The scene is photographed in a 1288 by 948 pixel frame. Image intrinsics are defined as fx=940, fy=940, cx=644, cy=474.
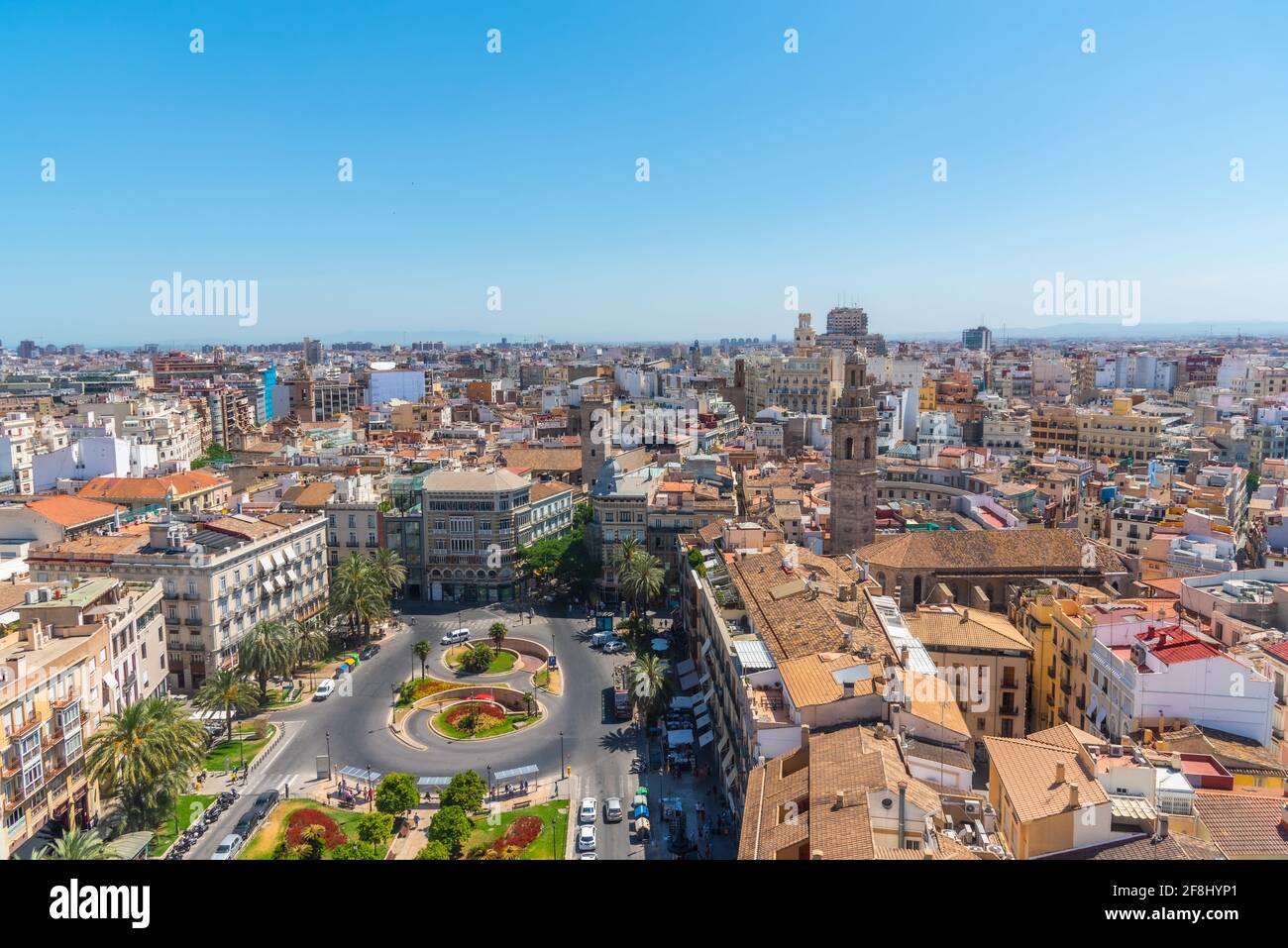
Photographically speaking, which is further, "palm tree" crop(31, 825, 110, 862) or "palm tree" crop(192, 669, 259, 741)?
"palm tree" crop(192, 669, 259, 741)

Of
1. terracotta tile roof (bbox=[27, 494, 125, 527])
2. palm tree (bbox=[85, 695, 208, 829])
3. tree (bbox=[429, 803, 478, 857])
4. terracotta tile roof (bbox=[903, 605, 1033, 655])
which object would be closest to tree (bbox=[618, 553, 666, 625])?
terracotta tile roof (bbox=[903, 605, 1033, 655])

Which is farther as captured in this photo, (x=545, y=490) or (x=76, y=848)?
(x=545, y=490)

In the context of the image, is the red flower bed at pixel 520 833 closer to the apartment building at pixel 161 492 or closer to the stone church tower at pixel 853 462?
the stone church tower at pixel 853 462

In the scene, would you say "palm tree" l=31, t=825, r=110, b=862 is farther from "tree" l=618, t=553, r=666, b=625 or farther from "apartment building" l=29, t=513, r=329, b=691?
"tree" l=618, t=553, r=666, b=625

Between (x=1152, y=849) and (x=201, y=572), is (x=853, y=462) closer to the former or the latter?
(x=1152, y=849)

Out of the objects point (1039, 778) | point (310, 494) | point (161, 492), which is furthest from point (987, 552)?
point (161, 492)
